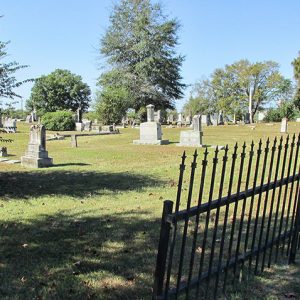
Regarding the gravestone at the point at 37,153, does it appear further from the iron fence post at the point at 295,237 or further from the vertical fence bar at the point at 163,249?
the vertical fence bar at the point at 163,249

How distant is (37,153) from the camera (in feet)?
44.5

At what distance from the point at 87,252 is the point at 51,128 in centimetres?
3623

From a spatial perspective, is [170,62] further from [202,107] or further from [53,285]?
[53,285]

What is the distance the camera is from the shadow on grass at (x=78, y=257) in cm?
383

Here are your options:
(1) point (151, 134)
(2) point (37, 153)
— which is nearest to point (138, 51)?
(1) point (151, 134)

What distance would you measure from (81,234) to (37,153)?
28.0ft

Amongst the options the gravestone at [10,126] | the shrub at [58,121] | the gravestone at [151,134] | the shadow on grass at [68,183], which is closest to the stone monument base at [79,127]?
the shrub at [58,121]

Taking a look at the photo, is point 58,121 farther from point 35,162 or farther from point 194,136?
point 35,162

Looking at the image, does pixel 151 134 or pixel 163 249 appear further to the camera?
pixel 151 134

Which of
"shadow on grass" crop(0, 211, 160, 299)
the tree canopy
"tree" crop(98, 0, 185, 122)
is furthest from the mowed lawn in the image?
the tree canopy

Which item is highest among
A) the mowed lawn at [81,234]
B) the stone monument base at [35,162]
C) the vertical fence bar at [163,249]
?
the vertical fence bar at [163,249]

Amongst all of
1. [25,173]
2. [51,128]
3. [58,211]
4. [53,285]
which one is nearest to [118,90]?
[51,128]

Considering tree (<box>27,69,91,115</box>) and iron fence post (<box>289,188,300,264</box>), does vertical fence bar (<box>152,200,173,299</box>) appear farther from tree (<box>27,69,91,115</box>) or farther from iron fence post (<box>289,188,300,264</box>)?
tree (<box>27,69,91,115</box>)

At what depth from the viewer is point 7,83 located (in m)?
9.65
